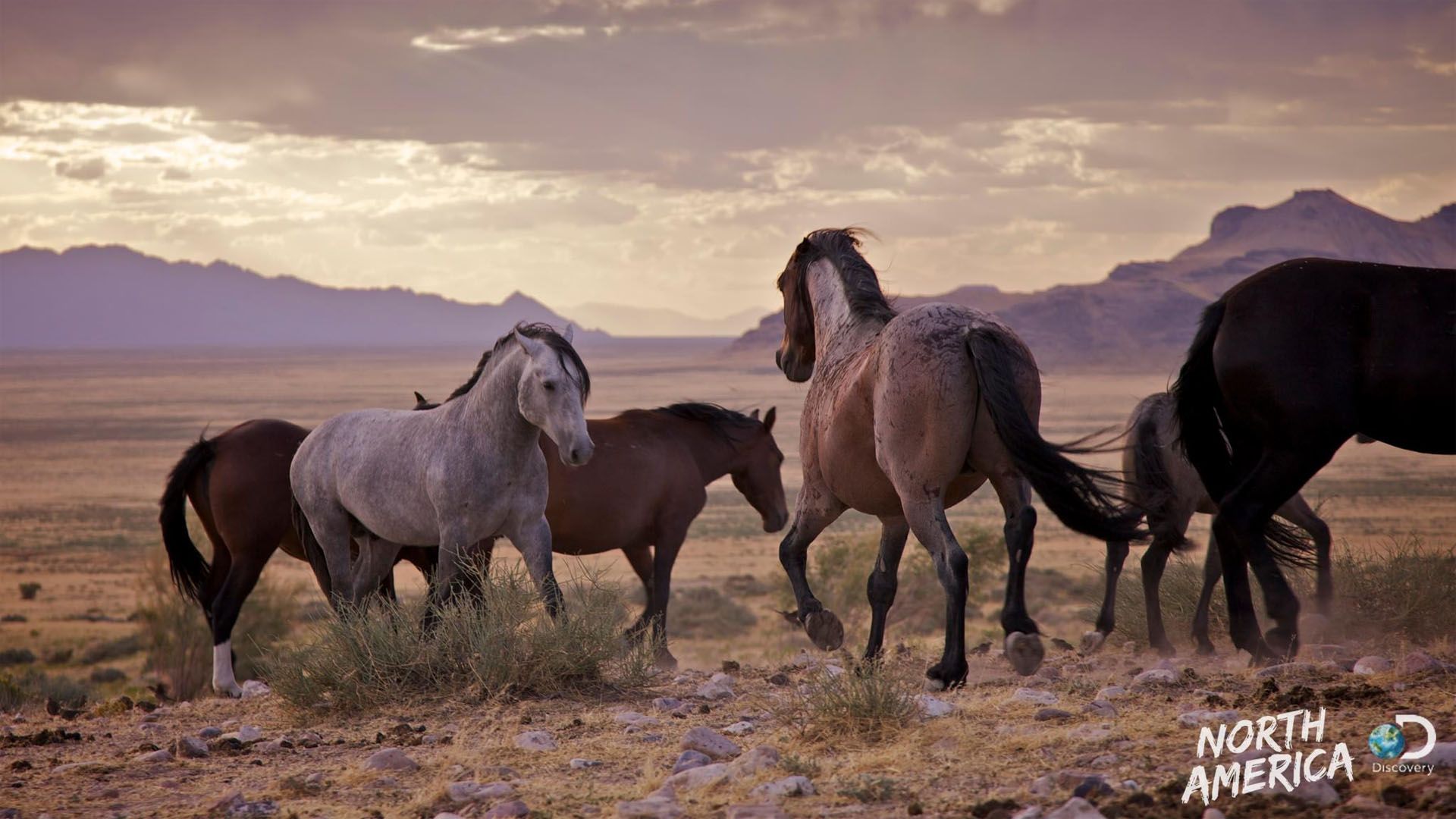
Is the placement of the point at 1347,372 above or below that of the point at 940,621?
above

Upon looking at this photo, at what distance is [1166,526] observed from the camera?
872 centimetres

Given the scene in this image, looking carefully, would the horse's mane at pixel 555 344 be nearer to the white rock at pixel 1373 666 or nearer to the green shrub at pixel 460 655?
the green shrub at pixel 460 655

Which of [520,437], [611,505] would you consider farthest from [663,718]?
[611,505]

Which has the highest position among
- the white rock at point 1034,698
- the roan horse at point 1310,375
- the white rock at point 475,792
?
the roan horse at point 1310,375

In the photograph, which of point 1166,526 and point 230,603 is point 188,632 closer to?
point 230,603

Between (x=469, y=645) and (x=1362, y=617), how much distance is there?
6.21 meters

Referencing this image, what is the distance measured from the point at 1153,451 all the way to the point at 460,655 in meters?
5.08

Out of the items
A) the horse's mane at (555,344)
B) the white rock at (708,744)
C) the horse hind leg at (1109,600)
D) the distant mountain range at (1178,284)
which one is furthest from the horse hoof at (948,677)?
the distant mountain range at (1178,284)

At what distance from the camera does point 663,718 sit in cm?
600

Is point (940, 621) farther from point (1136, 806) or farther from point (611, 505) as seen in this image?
point (1136, 806)

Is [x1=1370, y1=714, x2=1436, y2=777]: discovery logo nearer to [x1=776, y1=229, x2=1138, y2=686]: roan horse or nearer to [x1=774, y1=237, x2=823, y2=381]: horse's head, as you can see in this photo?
[x1=776, y1=229, x2=1138, y2=686]: roan horse

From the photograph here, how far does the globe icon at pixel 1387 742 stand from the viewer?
13.8 ft

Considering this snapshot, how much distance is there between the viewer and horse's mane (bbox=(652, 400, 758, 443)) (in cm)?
1125

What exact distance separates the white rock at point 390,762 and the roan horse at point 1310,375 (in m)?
4.13
